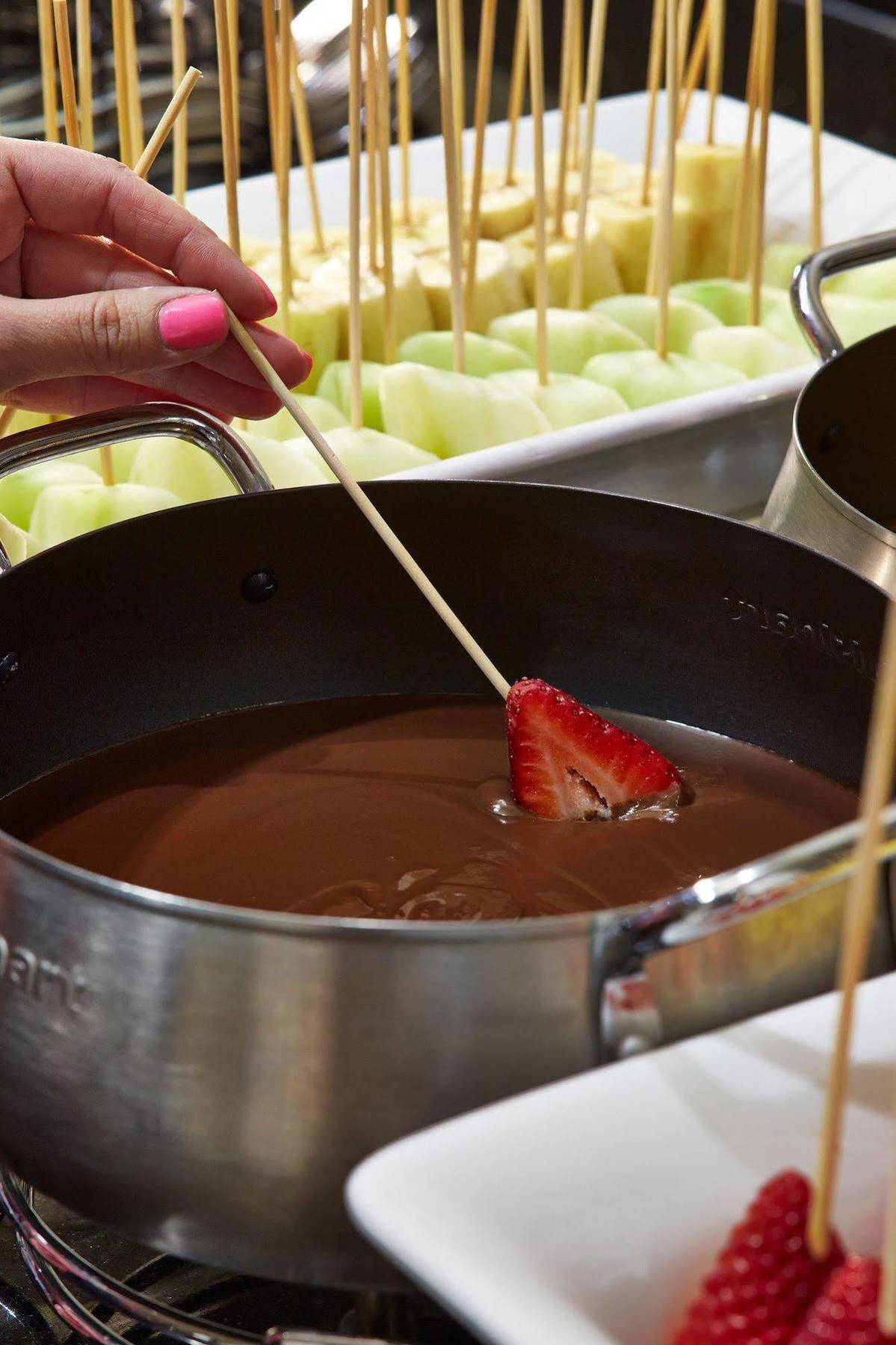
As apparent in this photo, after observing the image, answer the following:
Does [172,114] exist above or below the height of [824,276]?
above

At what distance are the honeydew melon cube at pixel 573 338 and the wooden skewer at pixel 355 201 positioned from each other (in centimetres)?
24

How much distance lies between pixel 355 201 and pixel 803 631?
0.58 m

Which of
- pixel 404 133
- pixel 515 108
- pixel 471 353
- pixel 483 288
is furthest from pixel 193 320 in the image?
pixel 515 108

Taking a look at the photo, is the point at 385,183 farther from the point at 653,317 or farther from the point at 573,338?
the point at 653,317

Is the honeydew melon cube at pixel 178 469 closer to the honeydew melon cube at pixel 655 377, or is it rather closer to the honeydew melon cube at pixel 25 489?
the honeydew melon cube at pixel 25 489

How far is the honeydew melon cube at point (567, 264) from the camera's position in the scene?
1625mm

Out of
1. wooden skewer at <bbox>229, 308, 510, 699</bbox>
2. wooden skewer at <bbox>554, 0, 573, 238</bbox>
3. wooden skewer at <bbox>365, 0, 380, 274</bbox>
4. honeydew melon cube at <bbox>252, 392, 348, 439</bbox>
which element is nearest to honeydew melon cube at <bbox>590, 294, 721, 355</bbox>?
wooden skewer at <bbox>554, 0, 573, 238</bbox>

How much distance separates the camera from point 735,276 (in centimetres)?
166

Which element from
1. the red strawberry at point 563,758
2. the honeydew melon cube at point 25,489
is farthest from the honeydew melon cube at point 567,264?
the red strawberry at point 563,758

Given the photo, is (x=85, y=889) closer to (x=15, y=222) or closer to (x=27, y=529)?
(x=15, y=222)

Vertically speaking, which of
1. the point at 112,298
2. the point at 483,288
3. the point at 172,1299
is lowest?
the point at 172,1299

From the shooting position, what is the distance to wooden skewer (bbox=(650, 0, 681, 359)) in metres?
1.27

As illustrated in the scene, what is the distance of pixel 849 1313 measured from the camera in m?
0.42

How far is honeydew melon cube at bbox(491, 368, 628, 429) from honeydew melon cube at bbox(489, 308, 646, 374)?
0.31 ft
